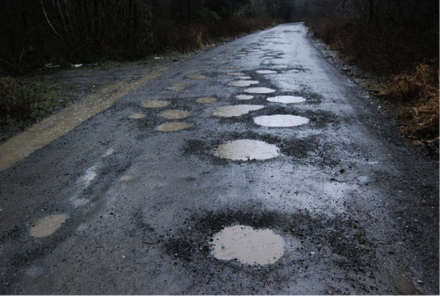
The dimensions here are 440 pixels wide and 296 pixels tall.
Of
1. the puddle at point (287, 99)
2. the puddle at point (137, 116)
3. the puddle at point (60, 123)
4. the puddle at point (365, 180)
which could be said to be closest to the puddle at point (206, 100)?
the puddle at point (287, 99)

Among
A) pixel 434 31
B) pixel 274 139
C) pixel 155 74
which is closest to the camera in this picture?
pixel 274 139

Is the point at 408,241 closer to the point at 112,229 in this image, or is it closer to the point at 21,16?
the point at 112,229

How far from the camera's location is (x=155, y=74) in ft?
30.4

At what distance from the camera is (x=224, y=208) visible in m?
2.79

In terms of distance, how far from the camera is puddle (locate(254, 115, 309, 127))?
477 cm

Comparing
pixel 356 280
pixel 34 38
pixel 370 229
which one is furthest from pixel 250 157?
pixel 34 38

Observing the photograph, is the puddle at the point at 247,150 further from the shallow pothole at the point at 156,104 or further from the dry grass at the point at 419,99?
the shallow pothole at the point at 156,104

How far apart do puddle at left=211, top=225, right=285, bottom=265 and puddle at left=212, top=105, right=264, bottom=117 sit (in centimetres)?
297

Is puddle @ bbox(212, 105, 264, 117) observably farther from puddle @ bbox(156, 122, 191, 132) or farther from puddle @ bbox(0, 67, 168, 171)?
puddle @ bbox(0, 67, 168, 171)

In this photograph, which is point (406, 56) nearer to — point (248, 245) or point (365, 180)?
point (365, 180)

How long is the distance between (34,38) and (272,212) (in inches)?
452

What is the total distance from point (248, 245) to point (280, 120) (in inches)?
113

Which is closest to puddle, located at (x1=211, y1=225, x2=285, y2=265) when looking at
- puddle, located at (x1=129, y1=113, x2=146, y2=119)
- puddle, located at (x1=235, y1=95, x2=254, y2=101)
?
puddle, located at (x1=129, y1=113, x2=146, y2=119)

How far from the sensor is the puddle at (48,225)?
2.52 metres
